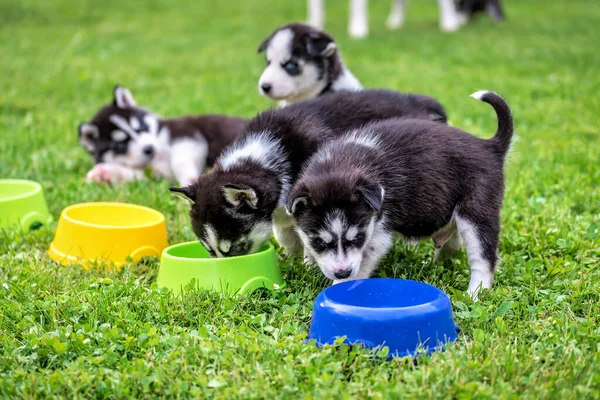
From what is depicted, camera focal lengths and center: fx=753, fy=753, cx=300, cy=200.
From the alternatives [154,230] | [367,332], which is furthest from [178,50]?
[367,332]

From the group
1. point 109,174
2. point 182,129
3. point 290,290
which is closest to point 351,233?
point 290,290

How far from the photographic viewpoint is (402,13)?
15836mm

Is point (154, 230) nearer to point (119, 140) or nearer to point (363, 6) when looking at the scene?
point (119, 140)

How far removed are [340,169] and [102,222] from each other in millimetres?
2239

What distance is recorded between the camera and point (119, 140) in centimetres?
750

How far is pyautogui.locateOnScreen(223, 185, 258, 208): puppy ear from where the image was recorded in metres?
4.30

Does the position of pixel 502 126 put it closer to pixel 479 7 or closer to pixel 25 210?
pixel 25 210

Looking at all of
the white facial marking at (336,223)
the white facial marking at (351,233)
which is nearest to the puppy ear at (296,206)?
the white facial marking at (336,223)

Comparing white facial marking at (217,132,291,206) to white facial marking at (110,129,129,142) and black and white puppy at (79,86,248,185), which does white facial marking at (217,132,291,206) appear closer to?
black and white puppy at (79,86,248,185)

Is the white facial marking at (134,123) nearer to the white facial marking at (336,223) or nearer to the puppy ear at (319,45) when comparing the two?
the puppy ear at (319,45)

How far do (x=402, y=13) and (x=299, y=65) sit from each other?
33.3ft

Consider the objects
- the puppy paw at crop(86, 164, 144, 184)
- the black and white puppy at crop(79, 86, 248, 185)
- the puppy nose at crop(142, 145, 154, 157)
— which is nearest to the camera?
the puppy paw at crop(86, 164, 144, 184)

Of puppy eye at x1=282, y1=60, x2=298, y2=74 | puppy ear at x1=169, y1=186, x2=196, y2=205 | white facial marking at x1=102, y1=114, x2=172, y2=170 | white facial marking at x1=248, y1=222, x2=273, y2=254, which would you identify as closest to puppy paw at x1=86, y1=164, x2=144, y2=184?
white facial marking at x1=102, y1=114, x2=172, y2=170

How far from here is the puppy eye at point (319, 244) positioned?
13.4 ft
